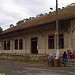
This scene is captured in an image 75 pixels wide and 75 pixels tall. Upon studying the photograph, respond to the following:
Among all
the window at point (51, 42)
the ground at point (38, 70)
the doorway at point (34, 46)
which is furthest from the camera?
the doorway at point (34, 46)

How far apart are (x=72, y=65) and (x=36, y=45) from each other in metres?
11.9

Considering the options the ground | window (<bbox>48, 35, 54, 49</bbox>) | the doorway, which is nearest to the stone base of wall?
the doorway

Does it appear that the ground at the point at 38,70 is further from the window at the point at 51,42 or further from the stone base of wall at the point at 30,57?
the window at the point at 51,42

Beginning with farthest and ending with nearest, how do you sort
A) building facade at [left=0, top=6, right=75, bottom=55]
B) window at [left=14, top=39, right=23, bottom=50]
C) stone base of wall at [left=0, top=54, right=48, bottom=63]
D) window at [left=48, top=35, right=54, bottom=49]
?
window at [left=14, top=39, right=23, bottom=50], window at [left=48, top=35, right=54, bottom=49], stone base of wall at [left=0, top=54, right=48, bottom=63], building facade at [left=0, top=6, right=75, bottom=55]

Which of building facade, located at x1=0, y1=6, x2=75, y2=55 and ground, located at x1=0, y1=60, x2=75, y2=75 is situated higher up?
building facade, located at x1=0, y1=6, x2=75, y2=55

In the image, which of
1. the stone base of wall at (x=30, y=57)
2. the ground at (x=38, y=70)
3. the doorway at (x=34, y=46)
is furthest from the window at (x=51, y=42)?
the ground at (x=38, y=70)

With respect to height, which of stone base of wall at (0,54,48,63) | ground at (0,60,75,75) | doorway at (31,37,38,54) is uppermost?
doorway at (31,37,38,54)

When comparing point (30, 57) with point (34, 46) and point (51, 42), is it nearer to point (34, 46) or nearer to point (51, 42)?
point (34, 46)

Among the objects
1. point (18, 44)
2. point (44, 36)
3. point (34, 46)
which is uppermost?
point (44, 36)

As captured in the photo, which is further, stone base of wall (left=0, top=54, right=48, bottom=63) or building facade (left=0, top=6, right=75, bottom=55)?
stone base of wall (left=0, top=54, right=48, bottom=63)

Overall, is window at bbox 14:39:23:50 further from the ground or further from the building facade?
the ground

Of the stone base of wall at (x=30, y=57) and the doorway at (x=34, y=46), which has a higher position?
the doorway at (x=34, y=46)

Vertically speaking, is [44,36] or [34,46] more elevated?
[44,36]

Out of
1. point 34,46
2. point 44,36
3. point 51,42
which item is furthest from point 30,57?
point 51,42
